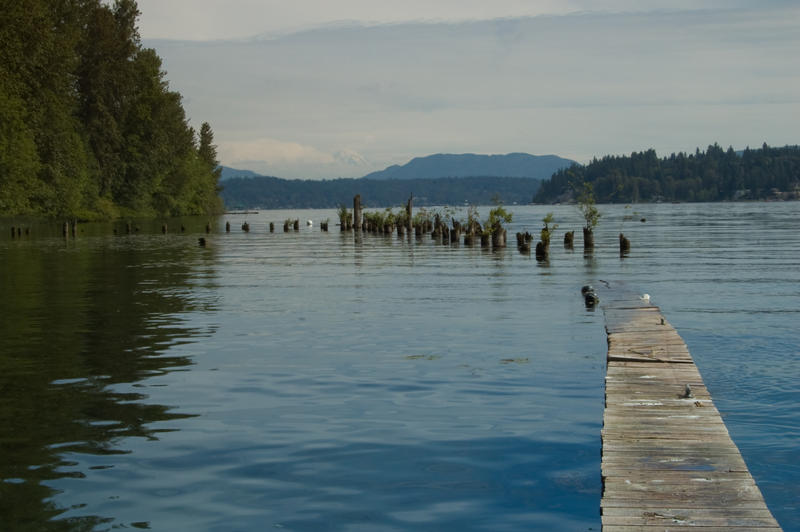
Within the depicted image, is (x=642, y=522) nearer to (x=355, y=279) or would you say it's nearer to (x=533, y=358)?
(x=533, y=358)

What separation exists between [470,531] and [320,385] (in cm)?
557

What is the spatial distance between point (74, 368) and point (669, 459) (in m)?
9.24

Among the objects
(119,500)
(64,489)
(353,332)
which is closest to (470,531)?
(119,500)

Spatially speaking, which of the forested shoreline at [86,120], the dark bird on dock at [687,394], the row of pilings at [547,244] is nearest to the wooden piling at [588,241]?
the row of pilings at [547,244]

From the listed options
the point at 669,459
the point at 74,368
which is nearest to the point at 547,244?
the point at 74,368

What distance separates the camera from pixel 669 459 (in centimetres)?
780

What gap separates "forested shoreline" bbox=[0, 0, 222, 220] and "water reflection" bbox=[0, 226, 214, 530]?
3498cm

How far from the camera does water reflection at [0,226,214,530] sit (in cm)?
838

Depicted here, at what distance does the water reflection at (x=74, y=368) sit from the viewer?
27.5 ft

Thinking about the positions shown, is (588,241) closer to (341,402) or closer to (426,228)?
(426,228)

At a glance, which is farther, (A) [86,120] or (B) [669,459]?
(A) [86,120]

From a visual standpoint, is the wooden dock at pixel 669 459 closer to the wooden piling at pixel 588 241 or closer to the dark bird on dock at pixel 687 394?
the dark bird on dock at pixel 687 394

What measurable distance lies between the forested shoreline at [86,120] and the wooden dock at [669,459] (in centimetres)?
5376

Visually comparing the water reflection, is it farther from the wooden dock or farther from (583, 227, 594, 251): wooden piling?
(583, 227, 594, 251): wooden piling
